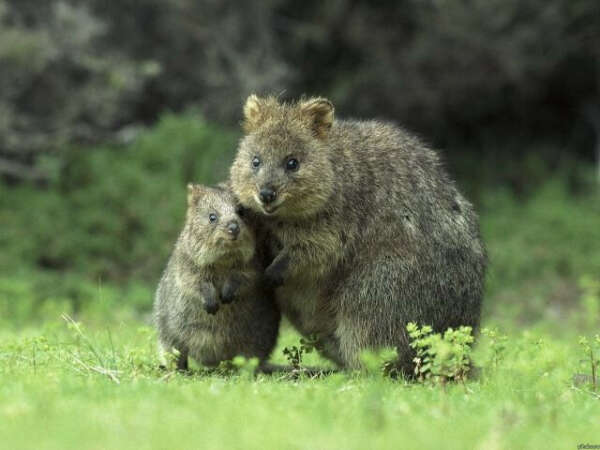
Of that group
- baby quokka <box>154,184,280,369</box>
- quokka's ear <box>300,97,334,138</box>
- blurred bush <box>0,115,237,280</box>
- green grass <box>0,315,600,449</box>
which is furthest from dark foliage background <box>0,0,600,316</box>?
green grass <box>0,315,600,449</box>

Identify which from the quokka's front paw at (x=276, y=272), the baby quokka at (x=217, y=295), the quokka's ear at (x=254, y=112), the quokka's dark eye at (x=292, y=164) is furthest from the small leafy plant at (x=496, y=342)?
the quokka's ear at (x=254, y=112)

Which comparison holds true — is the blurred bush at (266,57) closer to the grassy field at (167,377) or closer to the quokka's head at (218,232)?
the grassy field at (167,377)

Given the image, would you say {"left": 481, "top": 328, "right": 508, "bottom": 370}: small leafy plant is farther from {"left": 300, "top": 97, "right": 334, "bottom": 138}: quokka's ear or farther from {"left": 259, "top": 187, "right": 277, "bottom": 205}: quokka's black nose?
{"left": 300, "top": 97, "right": 334, "bottom": 138}: quokka's ear

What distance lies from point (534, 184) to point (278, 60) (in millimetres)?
6842

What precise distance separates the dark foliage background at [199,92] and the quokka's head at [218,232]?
8212mm

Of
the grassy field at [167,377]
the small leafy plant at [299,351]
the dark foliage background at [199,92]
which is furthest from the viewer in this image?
the dark foliage background at [199,92]

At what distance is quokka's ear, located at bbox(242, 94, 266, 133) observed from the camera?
394 inches

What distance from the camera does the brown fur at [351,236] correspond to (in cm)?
941

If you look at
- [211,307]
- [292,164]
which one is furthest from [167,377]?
[292,164]

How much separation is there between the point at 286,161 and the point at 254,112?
79 cm

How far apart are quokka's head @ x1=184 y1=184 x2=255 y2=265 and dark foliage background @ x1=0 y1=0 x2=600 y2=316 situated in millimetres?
8212

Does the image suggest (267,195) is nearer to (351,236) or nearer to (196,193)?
(351,236)

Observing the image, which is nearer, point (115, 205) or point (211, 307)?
point (211, 307)

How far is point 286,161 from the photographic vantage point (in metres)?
9.52
